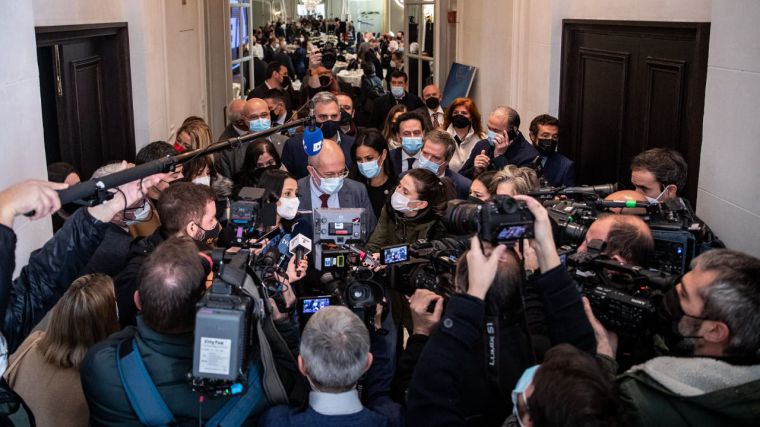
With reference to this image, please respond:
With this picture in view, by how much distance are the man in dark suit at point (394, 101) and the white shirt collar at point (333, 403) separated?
6786 mm

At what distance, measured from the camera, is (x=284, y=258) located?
12.0ft

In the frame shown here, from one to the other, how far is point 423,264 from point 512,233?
2.64 ft

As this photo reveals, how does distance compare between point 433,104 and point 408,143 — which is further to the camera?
point 433,104

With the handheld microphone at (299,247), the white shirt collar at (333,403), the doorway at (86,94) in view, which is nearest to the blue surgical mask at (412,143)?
the doorway at (86,94)

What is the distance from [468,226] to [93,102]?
3.92 metres

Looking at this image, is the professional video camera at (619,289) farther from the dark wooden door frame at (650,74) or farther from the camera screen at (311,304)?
the dark wooden door frame at (650,74)

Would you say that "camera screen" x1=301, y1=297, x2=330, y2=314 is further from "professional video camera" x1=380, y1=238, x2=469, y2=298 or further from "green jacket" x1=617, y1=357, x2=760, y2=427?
"green jacket" x1=617, y1=357, x2=760, y2=427

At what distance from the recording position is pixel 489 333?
2.52 meters

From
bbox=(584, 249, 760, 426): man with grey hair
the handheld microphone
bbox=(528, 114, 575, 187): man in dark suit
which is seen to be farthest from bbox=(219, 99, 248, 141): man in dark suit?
bbox=(584, 249, 760, 426): man with grey hair

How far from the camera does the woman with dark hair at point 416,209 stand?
174 inches

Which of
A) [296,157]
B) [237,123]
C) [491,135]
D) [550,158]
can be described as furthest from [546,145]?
[237,123]

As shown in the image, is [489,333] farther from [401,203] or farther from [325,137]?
[325,137]

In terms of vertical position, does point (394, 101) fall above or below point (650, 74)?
below

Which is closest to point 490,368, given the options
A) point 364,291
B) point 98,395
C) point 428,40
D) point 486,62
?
point 364,291
